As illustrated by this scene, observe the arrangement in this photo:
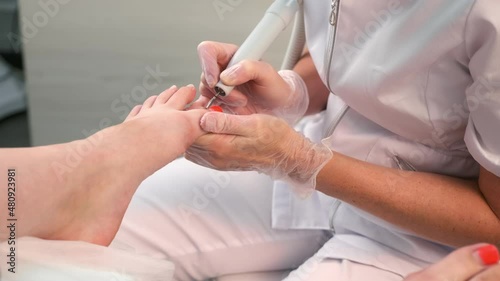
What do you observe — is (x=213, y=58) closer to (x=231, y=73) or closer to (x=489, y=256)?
(x=231, y=73)

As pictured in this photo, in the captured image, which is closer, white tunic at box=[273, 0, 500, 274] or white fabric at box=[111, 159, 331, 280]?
white tunic at box=[273, 0, 500, 274]

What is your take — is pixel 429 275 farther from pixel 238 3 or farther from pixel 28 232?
pixel 238 3

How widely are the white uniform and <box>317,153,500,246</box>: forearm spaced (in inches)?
1.8

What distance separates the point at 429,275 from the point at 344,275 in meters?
0.24

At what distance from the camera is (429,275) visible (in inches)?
29.9

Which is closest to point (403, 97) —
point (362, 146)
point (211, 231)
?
point (362, 146)

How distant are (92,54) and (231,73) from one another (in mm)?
1022

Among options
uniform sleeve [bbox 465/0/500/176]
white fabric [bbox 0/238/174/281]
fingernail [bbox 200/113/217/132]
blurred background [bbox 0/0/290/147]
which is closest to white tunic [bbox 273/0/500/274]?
uniform sleeve [bbox 465/0/500/176]

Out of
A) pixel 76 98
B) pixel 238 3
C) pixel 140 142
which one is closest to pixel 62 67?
pixel 76 98

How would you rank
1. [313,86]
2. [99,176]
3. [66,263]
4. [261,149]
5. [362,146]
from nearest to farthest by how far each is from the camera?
[66,263] < [99,176] < [261,149] < [362,146] < [313,86]

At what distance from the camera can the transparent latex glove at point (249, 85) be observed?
100 cm

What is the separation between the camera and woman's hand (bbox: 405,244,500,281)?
2.44 ft

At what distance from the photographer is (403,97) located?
0.96 meters

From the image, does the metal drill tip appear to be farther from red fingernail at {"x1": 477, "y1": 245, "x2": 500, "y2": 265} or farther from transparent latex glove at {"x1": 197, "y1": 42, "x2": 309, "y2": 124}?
red fingernail at {"x1": 477, "y1": 245, "x2": 500, "y2": 265}
